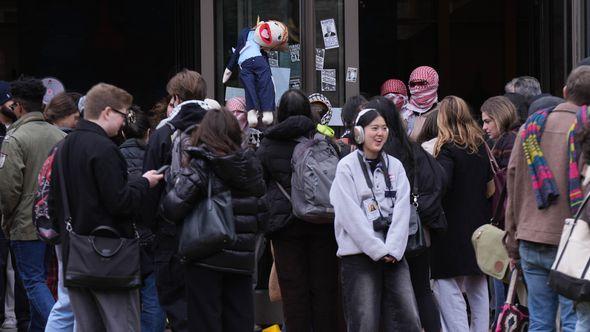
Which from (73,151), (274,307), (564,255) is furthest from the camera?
(274,307)

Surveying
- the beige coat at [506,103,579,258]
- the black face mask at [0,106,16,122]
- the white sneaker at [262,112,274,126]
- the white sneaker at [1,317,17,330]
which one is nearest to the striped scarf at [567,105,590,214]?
the beige coat at [506,103,579,258]

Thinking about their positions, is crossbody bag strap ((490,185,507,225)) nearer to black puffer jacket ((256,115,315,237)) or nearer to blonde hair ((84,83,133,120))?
black puffer jacket ((256,115,315,237))

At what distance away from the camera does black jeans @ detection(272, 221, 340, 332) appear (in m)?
7.50

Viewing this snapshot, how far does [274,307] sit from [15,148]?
2658 millimetres

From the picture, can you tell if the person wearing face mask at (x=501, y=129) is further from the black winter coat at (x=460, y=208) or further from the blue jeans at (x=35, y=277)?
the blue jeans at (x=35, y=277)

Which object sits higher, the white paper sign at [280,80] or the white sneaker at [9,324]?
the white paper sign at [280,80]

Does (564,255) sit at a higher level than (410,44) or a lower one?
lower

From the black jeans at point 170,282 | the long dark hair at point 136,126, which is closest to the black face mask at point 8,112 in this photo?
the long dark hair at point 136,126

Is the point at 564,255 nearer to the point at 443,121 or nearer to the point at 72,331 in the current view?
the point at 443,121

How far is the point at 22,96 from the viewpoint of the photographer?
8.24m

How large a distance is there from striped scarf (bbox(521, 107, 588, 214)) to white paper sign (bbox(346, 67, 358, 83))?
13.4 ft

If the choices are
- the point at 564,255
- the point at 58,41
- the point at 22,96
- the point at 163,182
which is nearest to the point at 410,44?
the point at 58,41

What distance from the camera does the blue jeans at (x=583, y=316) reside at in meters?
5.23

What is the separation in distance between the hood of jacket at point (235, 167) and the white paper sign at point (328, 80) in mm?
3818
